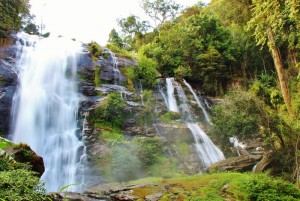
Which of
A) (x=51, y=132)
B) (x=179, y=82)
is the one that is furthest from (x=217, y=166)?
(x=179, y=82)

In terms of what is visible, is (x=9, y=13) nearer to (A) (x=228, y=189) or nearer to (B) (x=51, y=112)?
(B) (x=51, y=112)

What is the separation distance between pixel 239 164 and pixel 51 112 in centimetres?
968

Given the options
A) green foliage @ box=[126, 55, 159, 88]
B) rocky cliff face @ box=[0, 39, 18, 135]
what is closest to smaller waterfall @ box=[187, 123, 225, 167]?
green foliage @ box=[126, 55, 159, 88]

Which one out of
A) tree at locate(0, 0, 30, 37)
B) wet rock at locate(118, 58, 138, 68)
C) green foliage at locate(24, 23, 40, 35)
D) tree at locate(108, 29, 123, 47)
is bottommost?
wet rock at locate(118, 58, 138, 68)

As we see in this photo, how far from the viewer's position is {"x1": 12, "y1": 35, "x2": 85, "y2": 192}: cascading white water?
37.8 ft

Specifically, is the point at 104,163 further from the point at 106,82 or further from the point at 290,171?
the point at 290,171

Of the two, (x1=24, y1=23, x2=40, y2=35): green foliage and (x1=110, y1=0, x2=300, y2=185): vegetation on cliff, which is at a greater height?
(x1=24, y1=23, x2=40, y2=35): green foliage

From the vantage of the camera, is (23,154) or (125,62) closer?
(23,154)

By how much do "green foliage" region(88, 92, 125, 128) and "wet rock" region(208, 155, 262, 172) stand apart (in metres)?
5.77

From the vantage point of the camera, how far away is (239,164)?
36.4ft

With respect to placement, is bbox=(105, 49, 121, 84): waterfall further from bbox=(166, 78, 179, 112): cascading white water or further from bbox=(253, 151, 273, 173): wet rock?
bbox=(253, 151, 273, 173): wet rock

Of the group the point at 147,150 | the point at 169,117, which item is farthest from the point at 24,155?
the point at 169,117

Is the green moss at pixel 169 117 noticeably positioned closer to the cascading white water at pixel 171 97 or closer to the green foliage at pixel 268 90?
the cascading white water at pixel 171 97

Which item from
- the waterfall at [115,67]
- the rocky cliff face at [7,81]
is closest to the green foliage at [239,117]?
the waterfall at [115,67]
